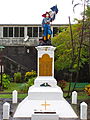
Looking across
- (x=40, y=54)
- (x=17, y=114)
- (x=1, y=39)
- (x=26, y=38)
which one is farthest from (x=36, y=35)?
(x=17, y=114)

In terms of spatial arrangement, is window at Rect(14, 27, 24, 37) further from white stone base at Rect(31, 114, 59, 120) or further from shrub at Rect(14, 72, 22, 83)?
white stone base at Rect(31, 114, 59, 120)

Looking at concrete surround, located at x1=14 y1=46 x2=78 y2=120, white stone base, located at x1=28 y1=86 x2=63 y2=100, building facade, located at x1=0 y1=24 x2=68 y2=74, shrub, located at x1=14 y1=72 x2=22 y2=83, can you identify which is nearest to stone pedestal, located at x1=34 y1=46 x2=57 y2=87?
concrete surround, located at x1=14 y1=46 x2=78 y2=120

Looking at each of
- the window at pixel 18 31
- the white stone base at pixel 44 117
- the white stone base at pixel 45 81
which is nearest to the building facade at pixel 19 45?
the window at pixel 18 31

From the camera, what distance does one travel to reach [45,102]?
15828 mm

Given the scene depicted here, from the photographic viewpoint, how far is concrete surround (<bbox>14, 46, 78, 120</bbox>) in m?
14.2

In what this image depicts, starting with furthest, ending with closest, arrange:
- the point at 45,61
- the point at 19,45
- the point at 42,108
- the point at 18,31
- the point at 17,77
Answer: the point at 18,31 → the point at 19,45 → the point at 17,77 → the point at 45,61 → the point at 42,108

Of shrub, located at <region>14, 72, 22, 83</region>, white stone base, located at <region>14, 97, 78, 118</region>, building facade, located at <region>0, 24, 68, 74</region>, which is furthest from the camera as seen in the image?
building facade, located at <region>0, 24, 68, 74</region>

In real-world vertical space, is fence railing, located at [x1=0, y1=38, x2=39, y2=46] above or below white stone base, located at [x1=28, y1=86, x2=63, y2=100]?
above

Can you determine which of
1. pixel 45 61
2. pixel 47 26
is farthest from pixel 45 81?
pixel 47 26

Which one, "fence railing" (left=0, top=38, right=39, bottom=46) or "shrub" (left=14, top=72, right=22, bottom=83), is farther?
"fence railing" (left=0, top=38, right=39, bottom=46)

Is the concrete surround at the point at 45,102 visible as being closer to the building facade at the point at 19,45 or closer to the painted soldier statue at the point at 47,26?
the painted soldier statue at the point at 47,26

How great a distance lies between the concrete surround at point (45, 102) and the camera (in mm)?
14166

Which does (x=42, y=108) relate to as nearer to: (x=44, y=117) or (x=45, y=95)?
(x=45, y=95)

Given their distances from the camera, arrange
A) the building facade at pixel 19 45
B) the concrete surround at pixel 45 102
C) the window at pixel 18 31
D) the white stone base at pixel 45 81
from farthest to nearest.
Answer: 1. the window at pixel 18 31
2. the building facade at pixel 19 45
3. the white stone base at pixel 45 81
4. the concrete surround at pixel 45 102
